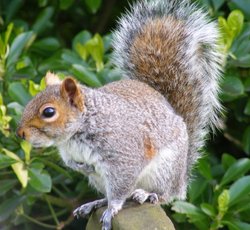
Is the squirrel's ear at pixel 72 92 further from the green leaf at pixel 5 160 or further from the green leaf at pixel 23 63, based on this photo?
the green leaf at pixel 23 63

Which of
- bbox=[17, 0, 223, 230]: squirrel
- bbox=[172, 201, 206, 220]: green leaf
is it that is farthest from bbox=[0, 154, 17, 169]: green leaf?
bbox=[172, 201, 206, 220]: green leaf

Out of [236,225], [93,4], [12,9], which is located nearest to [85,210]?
[236,225]

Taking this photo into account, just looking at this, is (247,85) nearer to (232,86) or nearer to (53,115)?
(232,86)

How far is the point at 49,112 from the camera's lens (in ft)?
6.38

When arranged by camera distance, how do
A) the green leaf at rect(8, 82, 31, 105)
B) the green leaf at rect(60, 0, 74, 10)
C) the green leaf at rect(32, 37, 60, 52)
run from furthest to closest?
the green leaf at rect(60, 0, 74, 10)
the green leaf at rect(32, 37, 60, 52)
the green leaf at rect(8, 82, 31, 105)

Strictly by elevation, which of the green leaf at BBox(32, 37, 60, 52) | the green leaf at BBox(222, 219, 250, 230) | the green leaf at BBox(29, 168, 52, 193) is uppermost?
the green leaf at BBox(32, 37, 60, 52)

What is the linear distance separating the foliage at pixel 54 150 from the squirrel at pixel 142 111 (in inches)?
5.0

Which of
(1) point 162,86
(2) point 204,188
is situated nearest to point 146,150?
(1) point 162,86

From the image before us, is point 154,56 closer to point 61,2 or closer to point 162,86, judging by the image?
point 162,86

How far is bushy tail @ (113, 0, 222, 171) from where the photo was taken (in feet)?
7.68

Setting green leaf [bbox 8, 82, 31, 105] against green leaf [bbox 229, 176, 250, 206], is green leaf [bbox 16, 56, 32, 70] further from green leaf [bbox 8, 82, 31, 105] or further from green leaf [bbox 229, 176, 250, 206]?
green leaf [bbox 229, 176, 250, 206]

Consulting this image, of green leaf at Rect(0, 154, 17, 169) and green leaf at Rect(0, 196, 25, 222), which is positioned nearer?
green leaf at Rect(0, 154, 17, 169)

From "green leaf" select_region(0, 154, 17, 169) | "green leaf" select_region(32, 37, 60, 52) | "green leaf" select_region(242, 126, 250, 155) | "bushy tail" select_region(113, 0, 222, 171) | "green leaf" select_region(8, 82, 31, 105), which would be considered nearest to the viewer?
"green leaf" select_region(0, 154, 17, 169)

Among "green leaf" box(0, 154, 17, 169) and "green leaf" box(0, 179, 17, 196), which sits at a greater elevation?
"green leaf" box(0, 154, 17, 169)
